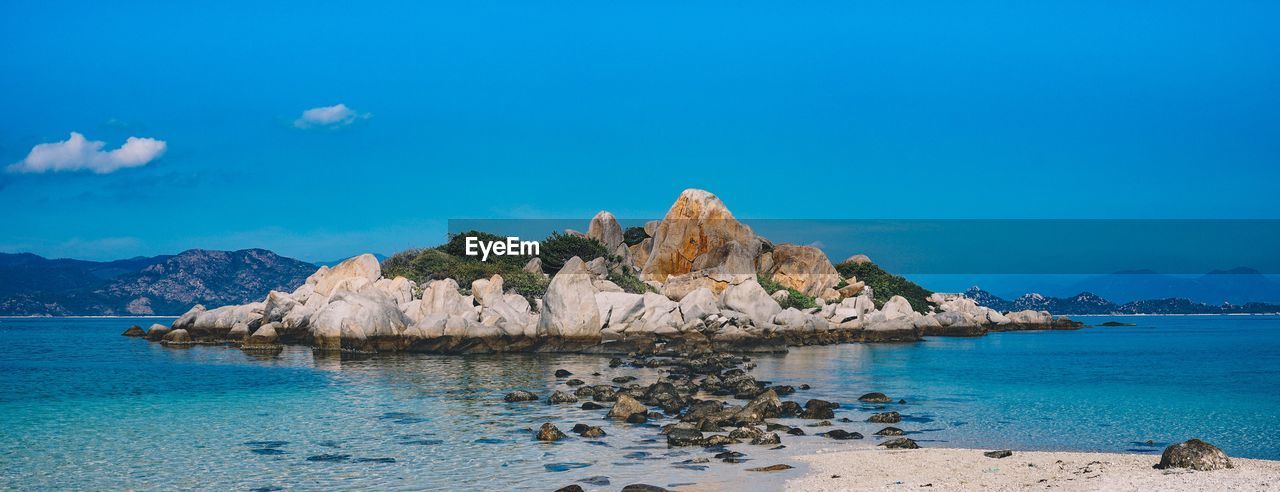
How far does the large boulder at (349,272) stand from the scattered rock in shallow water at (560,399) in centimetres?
3592

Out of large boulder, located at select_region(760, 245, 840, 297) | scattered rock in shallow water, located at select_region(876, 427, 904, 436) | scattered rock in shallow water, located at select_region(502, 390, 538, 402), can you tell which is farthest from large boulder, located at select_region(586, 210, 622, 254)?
scattered rock in shallow water, located at select_region(876, 427, 904, 436)

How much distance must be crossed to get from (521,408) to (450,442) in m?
5.37

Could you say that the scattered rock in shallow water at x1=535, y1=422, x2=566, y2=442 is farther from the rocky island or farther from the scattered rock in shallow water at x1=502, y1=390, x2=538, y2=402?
the rocky island

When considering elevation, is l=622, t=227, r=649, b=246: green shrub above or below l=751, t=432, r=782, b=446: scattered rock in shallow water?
above

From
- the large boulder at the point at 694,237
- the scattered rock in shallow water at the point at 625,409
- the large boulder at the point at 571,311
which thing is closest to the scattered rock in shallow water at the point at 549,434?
the scattered rock in shallow water at the point at 625,409

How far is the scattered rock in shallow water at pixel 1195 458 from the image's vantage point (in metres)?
14.3

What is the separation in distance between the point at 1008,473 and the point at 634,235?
84.8 metres

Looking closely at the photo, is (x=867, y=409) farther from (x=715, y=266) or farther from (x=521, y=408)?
(x=715, y=266)

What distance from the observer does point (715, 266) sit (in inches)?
3054

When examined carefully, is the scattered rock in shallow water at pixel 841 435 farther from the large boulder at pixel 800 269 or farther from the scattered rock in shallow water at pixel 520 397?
the large boulder at pixel 800 269

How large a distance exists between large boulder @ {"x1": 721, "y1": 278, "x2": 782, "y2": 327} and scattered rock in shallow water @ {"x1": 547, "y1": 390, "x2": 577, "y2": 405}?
30662 mm

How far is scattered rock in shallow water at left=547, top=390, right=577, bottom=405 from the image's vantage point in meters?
25.6

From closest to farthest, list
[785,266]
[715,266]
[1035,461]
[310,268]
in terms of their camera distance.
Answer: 1. [1035,461]
2. [715,266]
3. [785,266]
4. [310,268]

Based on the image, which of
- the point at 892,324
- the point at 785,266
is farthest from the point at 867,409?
the point at 785,266
